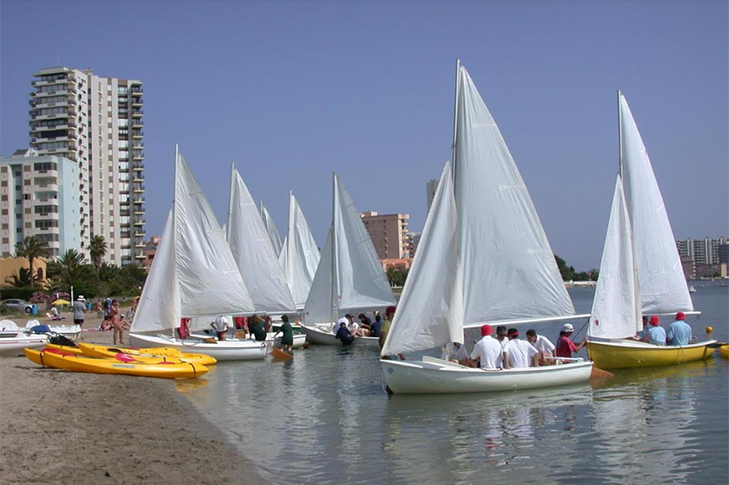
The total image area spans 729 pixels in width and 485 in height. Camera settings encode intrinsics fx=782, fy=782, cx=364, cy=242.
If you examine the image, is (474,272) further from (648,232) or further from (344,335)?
(344,335)

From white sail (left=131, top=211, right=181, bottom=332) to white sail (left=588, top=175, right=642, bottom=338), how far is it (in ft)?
45.9

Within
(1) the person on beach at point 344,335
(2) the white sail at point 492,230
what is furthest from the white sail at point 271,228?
(2) the white sail at point 492,230

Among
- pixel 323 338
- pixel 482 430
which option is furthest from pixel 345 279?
pixel 482 430

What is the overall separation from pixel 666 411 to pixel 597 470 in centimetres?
554

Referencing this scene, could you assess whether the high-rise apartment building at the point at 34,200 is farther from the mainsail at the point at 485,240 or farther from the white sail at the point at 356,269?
the mainsail at the point at 485,240

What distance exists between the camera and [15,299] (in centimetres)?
6819

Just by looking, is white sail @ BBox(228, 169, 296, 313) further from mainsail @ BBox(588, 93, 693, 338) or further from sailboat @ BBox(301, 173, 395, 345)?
mainsail @ BBox(588, 93, 693, 338)

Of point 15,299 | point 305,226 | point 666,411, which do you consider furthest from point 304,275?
point 15,299

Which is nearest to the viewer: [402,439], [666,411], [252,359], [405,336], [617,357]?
[402,439]

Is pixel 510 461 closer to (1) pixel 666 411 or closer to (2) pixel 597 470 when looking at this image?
(2) pixel 597 470

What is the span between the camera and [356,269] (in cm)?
3678

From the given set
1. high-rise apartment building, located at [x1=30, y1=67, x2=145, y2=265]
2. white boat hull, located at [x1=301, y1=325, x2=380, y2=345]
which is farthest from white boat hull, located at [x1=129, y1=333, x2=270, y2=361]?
high-rise apartment building, located at [x1=30, y1=67, x2=145, y2=265]

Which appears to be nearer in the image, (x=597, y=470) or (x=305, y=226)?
(x=597, y=470)

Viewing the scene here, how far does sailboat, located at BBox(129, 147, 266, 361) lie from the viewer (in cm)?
2709
